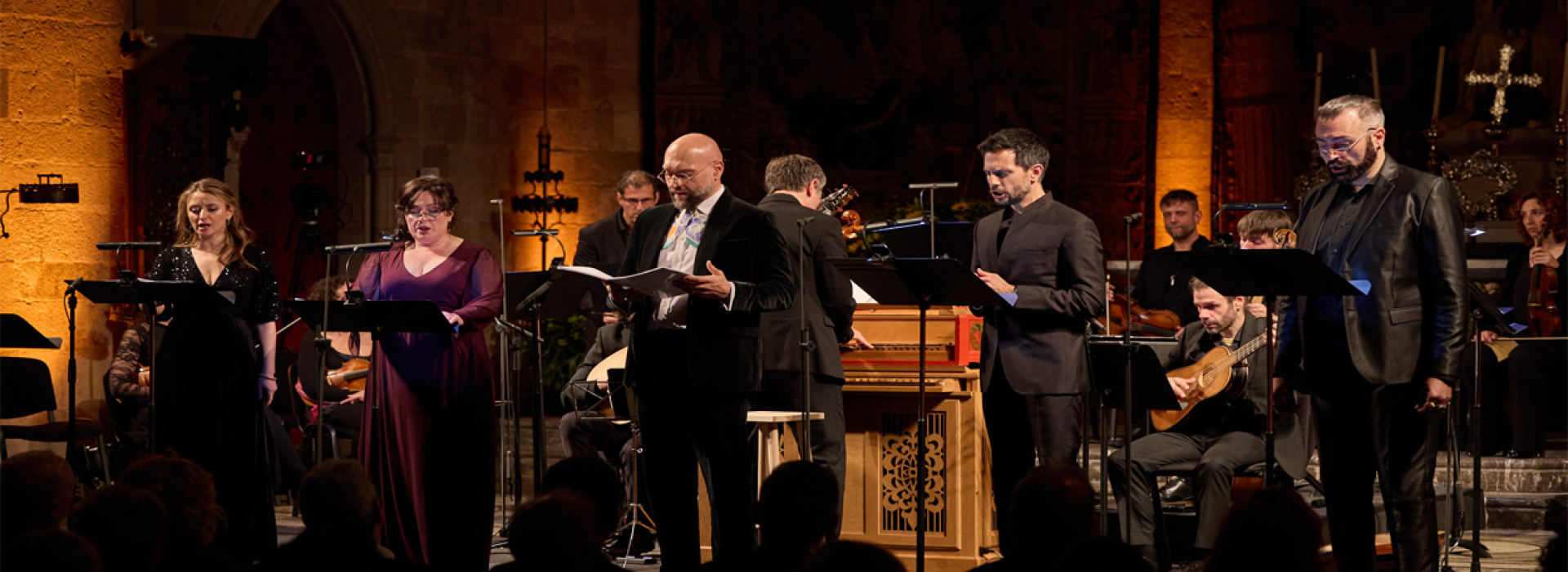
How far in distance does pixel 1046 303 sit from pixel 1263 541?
2.51 metres

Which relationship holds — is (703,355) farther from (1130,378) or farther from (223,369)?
(223,369)

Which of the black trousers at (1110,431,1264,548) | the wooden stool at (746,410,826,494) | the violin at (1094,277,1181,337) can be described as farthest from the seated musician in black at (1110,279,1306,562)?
the violin at (1094,277,1181,337)

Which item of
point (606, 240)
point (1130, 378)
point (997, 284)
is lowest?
point (1130, 378)

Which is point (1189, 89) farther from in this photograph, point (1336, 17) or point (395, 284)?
point (395, 284)

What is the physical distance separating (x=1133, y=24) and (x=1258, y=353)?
6.62m

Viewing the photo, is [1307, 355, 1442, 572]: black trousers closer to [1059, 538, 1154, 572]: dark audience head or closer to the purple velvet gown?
[1059, 538, 1154, 572]: dark audience head

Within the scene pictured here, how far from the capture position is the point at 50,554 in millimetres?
2500

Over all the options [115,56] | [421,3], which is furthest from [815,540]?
[421,3]

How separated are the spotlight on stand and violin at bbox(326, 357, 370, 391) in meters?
1.73

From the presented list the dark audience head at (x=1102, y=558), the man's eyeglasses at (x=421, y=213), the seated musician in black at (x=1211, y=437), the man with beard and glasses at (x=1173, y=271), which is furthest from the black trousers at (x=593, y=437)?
the dark audience head at (x=1102, y=558)

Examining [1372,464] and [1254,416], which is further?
[1254,416]

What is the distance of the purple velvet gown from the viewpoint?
18.0 feet

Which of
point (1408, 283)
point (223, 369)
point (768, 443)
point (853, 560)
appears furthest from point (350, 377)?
point (853, 560)

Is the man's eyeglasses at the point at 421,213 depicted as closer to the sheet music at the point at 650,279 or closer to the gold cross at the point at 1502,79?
the sheet music at the point at 650,279
